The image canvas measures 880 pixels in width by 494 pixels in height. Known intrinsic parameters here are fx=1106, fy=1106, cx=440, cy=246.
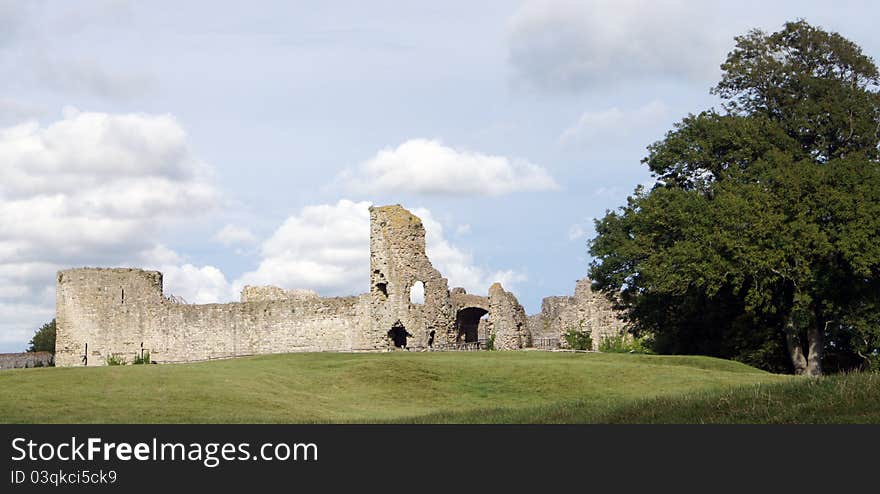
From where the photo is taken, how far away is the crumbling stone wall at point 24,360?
176ft

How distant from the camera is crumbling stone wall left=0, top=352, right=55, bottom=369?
53.5 meters

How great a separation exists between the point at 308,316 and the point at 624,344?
47.4 feet

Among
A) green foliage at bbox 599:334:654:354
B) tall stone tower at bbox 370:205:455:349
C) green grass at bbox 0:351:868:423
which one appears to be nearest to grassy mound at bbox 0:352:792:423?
green grass at bbox 0:351:868:423

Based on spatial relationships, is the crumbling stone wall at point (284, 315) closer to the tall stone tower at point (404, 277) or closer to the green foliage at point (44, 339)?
the tall stone tower at point (404, 277)

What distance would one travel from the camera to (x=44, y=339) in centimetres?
7794

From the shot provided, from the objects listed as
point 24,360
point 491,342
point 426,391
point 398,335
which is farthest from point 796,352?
point 24,360

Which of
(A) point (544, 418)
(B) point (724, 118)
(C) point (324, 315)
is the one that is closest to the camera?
(A) point (544, 418)

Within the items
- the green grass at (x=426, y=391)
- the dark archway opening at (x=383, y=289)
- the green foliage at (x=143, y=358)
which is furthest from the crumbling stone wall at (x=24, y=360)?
the green grass at (x=426, y=391)

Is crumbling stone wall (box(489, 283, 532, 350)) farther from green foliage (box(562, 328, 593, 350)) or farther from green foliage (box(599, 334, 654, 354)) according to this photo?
green foliage (box(599, 334, 654, 354))

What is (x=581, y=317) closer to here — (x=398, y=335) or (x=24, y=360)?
(x=398, y=335)

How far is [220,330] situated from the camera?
156ft
